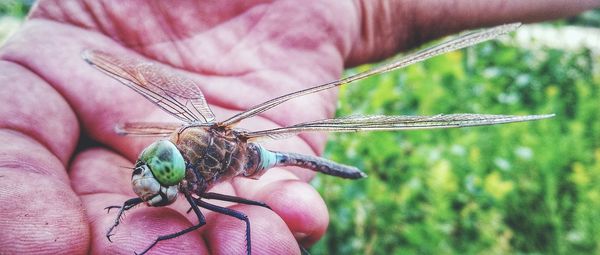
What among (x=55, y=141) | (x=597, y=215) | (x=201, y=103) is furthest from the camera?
(x=597, y=215)

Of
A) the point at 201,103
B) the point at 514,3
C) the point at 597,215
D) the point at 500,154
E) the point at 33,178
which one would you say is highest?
the point at 514,3

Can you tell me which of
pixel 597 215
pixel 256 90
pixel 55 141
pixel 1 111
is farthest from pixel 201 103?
pixel 597 215

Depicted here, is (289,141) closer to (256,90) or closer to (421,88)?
(256,90)

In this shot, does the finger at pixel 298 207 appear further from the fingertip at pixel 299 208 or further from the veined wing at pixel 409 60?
the veined wing at pixel 409 60

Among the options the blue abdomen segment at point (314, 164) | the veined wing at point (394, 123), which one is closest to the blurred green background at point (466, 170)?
the blue abdomen segment at point (314, 164)

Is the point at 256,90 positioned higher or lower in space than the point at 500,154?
higher

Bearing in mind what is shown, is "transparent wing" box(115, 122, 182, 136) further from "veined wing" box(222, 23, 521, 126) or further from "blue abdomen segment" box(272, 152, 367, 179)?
"blue abdomen segment" box(272, 152, 367, 179)
